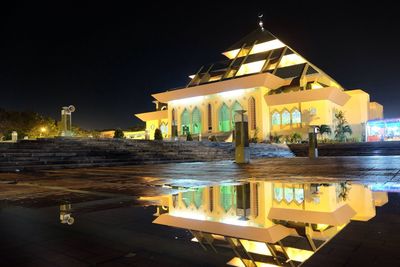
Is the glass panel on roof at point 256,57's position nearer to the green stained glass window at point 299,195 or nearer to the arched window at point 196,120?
the arched window at point 196,120

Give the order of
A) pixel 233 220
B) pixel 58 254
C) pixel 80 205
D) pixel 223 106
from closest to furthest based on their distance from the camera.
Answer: pixel 58 254
pixel 233 220
pixel 80 205
pixel 223 106

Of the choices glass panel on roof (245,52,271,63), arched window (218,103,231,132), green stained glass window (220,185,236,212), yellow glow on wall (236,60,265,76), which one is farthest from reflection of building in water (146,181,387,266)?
glass panel on roof (245,52,271,63)

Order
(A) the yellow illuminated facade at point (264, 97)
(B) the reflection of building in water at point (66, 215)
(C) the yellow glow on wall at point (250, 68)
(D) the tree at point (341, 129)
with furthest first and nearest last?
(C) the yellow glow on wall at point (250, 68) < (A) the yellow illuminated facade at point (264, 97) < (D) the tree at point (341, 129) < (B) the reflection of building in water at point (66, 215)

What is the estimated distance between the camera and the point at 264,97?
124 ft

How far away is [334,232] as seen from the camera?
249 cm

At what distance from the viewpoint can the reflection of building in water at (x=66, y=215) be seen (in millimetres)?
3049

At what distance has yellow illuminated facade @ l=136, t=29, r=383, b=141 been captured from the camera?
36219 millimetres

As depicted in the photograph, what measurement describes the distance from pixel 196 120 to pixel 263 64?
1025cm

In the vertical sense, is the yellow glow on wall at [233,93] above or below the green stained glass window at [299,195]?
above

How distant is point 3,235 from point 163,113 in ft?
154

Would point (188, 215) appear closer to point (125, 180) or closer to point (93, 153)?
point (125, 180)

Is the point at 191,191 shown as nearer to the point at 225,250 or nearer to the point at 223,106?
the point at 225,250

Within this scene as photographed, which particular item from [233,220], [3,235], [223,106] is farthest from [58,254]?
[223,106]

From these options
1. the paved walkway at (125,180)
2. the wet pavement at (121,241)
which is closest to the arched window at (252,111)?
the paved walkway at (125,180)
